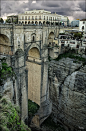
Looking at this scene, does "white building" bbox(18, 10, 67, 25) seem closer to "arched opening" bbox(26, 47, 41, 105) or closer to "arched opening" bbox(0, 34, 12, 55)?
"arched opening" bbox(26, 47, 41, 105)

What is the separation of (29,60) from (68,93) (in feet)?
25.7

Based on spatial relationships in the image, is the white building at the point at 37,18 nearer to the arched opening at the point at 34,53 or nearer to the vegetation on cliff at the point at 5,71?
the arched opening at the point at 34,53

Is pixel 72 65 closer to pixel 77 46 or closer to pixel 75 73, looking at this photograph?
pixel 75 73

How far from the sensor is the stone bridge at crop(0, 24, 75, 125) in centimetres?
1455

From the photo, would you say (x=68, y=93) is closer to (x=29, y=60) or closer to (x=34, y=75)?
(x=34, y=75)

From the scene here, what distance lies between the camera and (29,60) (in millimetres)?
20062

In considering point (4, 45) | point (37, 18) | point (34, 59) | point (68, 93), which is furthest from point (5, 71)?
point (37, 18)

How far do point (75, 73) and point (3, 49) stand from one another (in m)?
10.7

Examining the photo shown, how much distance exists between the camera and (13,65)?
14.8 m

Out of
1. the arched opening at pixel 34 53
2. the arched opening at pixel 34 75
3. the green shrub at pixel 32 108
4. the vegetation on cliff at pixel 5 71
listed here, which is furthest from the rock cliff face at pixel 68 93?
the vegetation on cliff at pixel 5 71

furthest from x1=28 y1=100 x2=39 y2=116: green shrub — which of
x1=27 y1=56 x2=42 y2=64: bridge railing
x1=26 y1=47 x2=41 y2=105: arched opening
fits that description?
x1=27 y1=56 x2=42 y2=64: bridge railing

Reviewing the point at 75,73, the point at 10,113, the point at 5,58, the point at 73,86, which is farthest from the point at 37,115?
the point at 10,113

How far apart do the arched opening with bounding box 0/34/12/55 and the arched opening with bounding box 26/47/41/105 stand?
443 centimetres

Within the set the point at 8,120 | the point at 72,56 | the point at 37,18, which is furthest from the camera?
the point at 37,18
